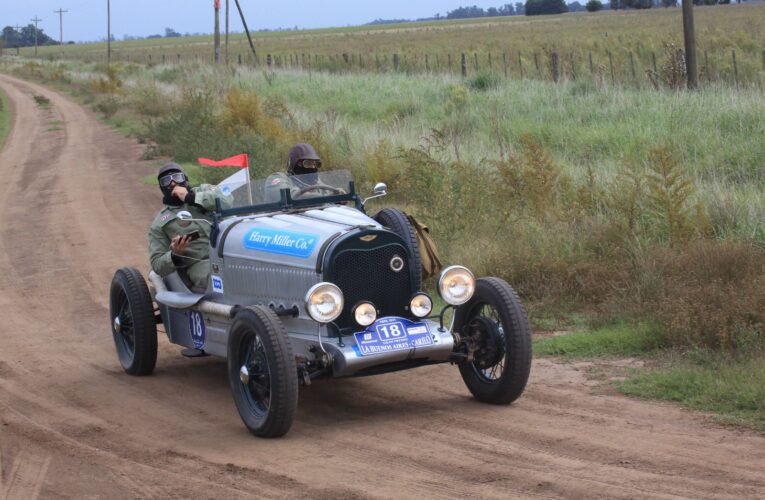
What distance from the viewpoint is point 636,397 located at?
7941mm

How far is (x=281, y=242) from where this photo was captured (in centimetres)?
794

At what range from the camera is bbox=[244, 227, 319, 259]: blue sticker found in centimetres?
770

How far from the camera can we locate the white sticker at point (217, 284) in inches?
338

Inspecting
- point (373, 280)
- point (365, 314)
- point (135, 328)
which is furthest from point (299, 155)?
point (365, 314)

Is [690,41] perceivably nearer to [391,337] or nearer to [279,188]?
[279,188]

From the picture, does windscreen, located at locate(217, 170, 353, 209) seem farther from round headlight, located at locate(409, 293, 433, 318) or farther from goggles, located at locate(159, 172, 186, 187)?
round headlight, located at locate(409, 293, 433, 318)

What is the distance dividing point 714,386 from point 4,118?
38.0m

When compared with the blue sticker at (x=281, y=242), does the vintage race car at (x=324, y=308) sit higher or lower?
lower

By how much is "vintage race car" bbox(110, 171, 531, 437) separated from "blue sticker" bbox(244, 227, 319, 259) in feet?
0.04

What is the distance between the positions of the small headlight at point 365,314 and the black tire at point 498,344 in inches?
35.5

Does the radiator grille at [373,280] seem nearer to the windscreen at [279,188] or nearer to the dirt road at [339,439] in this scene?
the dirt road at [339,439]

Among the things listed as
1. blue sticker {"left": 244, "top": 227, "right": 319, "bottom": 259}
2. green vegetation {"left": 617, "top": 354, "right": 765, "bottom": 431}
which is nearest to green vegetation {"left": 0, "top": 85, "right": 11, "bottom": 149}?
blue sticker {"left": 244, "top": 227, "right": 319, "bottom": 259}

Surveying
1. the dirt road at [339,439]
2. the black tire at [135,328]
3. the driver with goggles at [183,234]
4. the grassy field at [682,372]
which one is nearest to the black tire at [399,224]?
the dirt road at [339,439]

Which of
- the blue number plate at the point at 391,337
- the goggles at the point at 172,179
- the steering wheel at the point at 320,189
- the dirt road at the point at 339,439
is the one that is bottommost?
the dirt road at the point at 339,439
